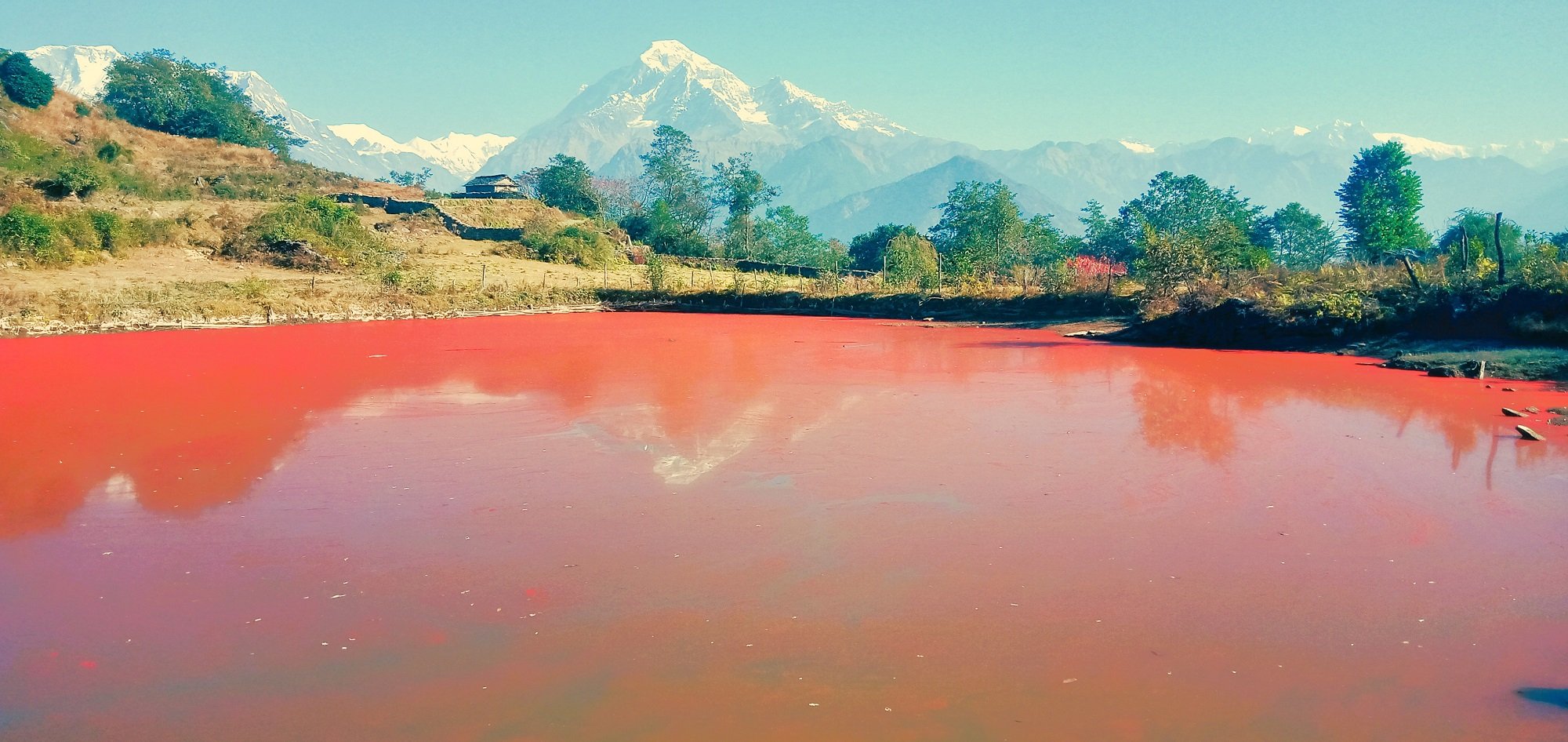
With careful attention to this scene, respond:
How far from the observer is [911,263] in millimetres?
29219

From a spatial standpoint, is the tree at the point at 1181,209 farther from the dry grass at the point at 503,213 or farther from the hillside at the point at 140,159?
the hillside at the point at 140,159

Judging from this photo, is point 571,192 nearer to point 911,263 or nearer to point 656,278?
point 656,278

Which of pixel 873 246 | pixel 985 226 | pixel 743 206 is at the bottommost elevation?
pixel 873 246

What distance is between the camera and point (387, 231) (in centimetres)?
3425

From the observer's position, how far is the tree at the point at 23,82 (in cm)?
4034

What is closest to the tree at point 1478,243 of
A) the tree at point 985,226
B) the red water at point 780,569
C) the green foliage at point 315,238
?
the red water at point 780,569

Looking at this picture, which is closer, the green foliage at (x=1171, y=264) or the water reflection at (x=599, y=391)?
the water reflection at (x=599, y=391)

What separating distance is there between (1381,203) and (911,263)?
1982 centimetres

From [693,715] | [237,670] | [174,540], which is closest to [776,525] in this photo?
[693,715]

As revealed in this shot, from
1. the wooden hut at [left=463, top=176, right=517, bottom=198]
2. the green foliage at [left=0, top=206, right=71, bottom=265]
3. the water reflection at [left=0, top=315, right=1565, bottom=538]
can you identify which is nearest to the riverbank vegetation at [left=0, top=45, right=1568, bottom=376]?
the green foliage at [left=0, top=206, right=71, bottom=265]

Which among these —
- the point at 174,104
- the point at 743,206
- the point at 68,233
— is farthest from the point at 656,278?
the point at 174,104

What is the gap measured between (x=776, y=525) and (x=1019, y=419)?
4.44 meters

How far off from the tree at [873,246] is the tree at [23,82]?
36.1 m

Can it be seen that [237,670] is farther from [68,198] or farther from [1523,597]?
[68,198]
